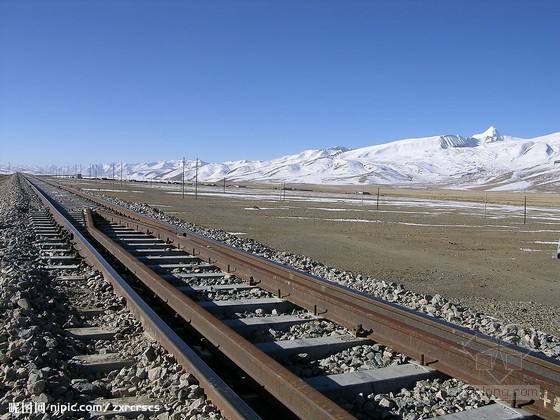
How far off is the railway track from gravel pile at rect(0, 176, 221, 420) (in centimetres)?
17

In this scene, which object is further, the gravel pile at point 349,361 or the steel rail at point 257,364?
the gravel pile at point 349,361

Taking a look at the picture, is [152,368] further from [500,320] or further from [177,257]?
[177,257]

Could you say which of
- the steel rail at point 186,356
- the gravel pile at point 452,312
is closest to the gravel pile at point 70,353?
the steel rail at point 186,356

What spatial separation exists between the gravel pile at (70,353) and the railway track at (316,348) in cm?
17

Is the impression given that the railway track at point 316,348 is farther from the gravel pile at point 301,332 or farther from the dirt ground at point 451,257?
the dirt ground at point 451,257

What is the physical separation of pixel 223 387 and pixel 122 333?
2.35 m

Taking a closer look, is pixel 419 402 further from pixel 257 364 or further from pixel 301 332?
pixel 301 332

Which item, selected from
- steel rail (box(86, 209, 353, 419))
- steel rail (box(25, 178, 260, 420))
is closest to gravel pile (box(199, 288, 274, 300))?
steel rail (box(86, 209, 353, 419))

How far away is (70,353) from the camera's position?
17.7ft

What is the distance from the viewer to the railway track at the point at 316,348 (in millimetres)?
4273

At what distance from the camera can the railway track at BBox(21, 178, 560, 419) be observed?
14.0 feet

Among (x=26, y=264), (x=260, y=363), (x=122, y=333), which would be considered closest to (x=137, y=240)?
(x=26, y=264)

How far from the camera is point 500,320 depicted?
8016 mm

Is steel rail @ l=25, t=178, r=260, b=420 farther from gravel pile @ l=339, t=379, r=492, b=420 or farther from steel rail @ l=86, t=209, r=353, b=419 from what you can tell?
gravel pile @ l=339, t=379, r=492, b=420
